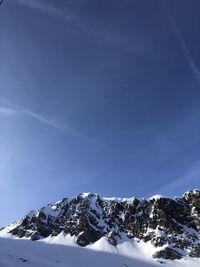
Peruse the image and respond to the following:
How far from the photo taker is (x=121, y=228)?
566 ft

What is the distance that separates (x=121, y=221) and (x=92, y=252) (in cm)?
3726

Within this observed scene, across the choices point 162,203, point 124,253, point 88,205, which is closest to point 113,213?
point 88,205

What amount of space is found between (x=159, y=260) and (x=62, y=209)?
66.0 m

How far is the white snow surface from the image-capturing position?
120m

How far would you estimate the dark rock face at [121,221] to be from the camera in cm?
15975

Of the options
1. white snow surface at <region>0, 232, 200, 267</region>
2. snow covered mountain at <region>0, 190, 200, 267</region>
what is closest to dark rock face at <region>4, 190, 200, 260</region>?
snow covered mountain at <region>0, 190, 200, 267</region>

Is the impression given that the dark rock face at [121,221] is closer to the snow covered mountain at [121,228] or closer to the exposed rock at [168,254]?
the snow covered mountain at [121,228]

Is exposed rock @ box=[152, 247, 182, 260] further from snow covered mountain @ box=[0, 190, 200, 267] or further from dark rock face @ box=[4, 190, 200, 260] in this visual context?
dark rock face @ box=[4, 190, 200, 260]

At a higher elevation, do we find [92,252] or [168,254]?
[92,252]

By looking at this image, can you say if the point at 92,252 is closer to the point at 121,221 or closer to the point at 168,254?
the point at 168,254

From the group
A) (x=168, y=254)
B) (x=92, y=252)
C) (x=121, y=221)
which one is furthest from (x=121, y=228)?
(x=168, y=254)

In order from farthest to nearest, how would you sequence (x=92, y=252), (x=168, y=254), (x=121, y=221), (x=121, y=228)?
(x=121, y=221), (x=121, y=228), (x=168, y=254), (x=92, y=252)

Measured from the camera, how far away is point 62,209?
187 meters

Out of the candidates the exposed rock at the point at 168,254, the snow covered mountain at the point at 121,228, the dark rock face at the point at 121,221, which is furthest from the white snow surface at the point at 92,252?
the dark rock face at the point at 121,221
